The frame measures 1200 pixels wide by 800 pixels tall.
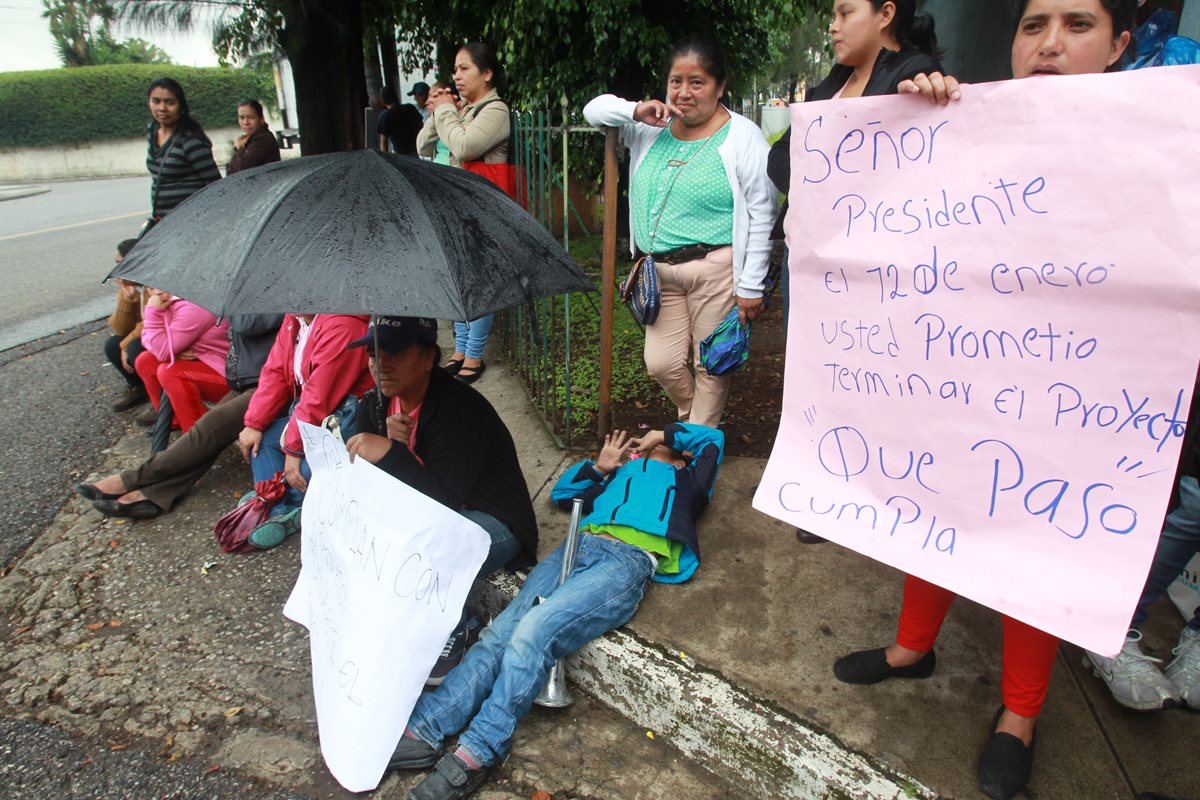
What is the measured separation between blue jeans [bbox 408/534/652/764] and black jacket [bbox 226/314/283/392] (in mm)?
1846

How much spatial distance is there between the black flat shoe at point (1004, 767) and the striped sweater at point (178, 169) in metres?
5.03

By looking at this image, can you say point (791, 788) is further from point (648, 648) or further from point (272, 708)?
point (272, 708)

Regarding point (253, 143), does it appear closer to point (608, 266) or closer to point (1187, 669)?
point (608, 266)

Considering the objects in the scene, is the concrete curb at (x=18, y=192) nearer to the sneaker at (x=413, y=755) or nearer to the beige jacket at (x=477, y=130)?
the beige jacket at (x=477, y=130)

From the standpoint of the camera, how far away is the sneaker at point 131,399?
467cm

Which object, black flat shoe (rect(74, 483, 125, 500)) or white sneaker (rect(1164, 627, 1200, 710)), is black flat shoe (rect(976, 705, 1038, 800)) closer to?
white sneaker (rect(1164, 627, 1200, 710))

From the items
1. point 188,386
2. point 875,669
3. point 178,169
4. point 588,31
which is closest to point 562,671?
point 875,669

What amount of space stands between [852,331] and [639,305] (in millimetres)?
1363

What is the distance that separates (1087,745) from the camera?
1.99 m

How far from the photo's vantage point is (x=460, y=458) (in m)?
2.51

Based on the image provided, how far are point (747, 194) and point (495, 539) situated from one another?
59.0 inches

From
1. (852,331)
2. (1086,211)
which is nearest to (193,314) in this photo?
(852,331)

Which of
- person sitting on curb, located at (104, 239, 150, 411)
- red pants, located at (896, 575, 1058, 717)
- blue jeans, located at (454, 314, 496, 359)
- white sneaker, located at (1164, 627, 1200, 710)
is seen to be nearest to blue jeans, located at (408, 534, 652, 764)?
red pants, located at (896, 575, 1058, 717)

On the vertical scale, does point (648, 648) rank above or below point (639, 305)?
below
